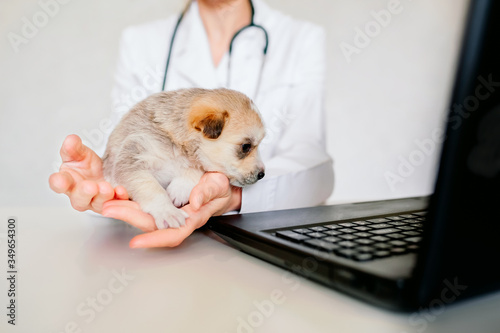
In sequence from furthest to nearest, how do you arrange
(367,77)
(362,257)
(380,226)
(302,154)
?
1. (367,77)
2. (302,154)
3. (380,226)
4. (362,257)

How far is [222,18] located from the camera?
7.02ft

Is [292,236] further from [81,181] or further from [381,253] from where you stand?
[81,181]

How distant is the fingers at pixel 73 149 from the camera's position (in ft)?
3.94

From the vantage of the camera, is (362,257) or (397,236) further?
(397,236)

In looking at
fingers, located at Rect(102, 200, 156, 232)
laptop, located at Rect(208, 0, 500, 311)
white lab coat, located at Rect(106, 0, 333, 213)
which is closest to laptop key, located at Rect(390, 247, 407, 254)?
laptop, located at Rect(208, 0, 500, 311)

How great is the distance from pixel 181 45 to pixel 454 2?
196 centimetres

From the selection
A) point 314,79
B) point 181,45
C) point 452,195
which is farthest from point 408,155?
point 452,195

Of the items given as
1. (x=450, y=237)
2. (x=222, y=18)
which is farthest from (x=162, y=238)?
(x=222, y=18)

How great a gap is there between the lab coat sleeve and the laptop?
73 centimetres

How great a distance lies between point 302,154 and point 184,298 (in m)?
1.24

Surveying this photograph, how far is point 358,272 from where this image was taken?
2.09ft

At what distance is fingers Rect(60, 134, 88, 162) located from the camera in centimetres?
120

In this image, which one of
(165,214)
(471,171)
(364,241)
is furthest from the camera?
(165,214)

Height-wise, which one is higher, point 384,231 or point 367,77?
point 367,77
